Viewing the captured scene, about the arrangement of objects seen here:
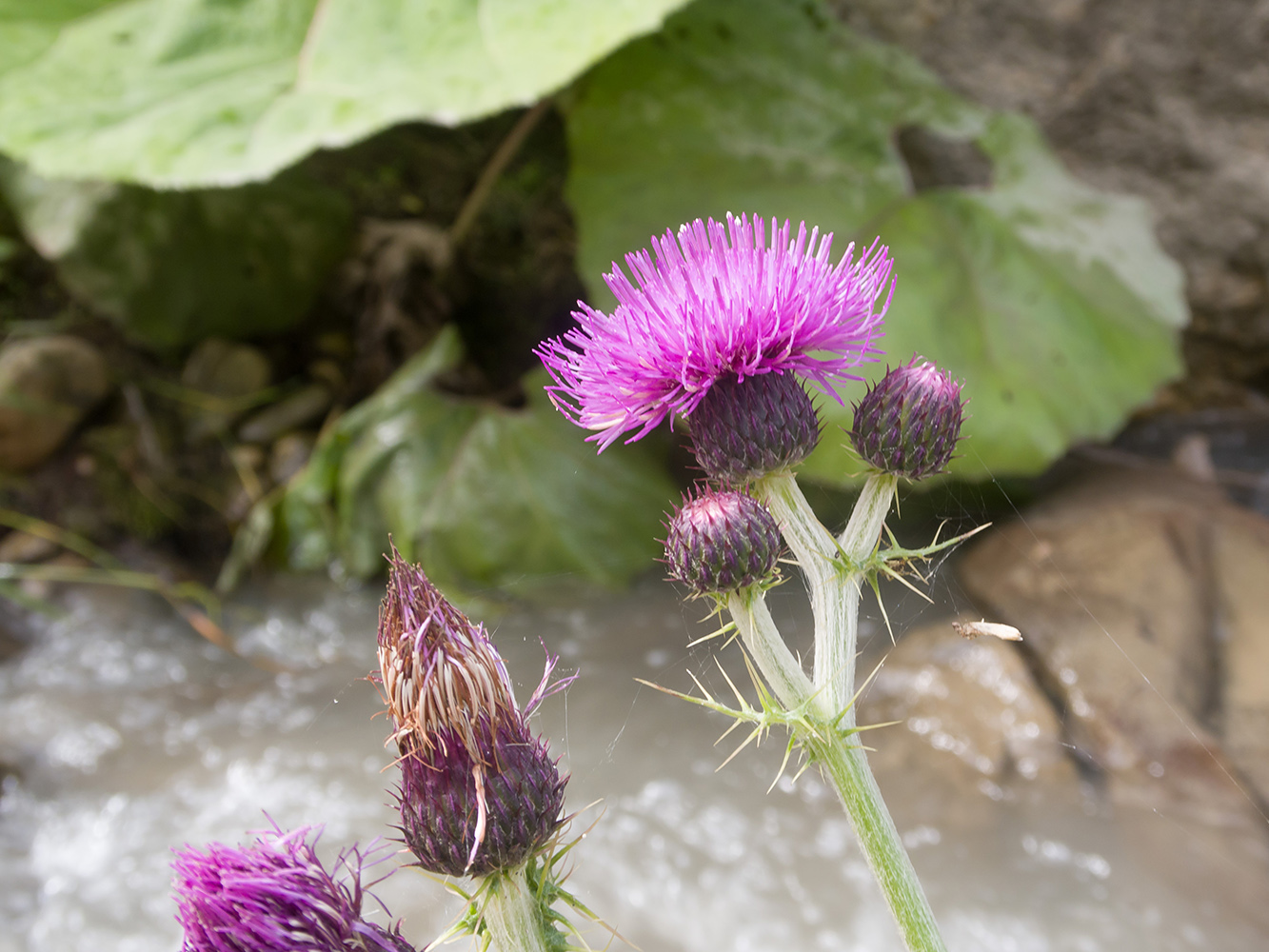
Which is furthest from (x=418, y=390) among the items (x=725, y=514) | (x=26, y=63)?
(x=725, y=514)

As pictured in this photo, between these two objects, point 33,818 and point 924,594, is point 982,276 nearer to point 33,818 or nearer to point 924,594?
point 924,594

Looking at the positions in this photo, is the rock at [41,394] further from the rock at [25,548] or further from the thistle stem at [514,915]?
the thistle stem at [514,915]

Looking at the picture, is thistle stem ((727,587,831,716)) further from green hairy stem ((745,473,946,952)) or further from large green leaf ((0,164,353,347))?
large green leaf ((0,164,353,347))

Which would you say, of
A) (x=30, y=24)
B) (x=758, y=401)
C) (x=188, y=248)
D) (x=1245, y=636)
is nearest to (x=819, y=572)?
(x=758, y=401)

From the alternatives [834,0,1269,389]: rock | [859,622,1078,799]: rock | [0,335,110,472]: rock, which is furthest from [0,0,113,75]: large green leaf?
[859,622,1078,799]: rock

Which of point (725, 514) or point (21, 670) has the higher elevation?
point (725, 514)

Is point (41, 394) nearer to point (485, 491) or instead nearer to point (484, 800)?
point (485, 491)

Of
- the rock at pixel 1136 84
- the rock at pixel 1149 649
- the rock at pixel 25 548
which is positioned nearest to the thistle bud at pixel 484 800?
the rock at pixel 1149 649
